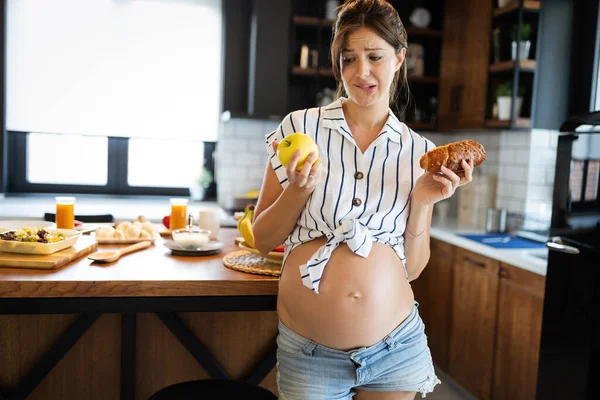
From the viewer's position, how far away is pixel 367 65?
1532mm

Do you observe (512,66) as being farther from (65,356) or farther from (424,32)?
(65,356)

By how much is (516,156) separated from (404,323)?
108 inches

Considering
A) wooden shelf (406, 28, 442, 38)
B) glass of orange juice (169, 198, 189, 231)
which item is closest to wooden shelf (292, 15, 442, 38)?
wooden shelf (406, 28, 442, 38)

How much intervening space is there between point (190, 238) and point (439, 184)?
3.74ft

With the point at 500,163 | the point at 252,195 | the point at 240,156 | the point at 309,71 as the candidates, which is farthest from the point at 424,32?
the point at 252,195

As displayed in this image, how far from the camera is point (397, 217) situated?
161 centimetres

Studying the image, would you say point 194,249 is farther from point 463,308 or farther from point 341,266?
point 463,308

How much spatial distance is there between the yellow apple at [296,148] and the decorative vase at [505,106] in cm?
270

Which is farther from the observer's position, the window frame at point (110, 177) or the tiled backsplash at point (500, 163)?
the window frame at point (110, 177)

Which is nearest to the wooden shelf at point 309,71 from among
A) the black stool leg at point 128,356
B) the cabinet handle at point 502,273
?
the cabinet handle at point 502,273

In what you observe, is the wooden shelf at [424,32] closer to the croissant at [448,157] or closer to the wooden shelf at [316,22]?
the wooden shelf at [316,22]

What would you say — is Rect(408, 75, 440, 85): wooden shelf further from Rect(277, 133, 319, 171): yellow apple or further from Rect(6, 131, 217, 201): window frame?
Rect(277, 133, 319, 171): yellow apple

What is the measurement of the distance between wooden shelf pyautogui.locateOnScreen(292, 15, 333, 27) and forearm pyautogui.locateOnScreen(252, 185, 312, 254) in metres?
Answer: 3.30

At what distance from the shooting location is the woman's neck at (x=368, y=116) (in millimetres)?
1657
